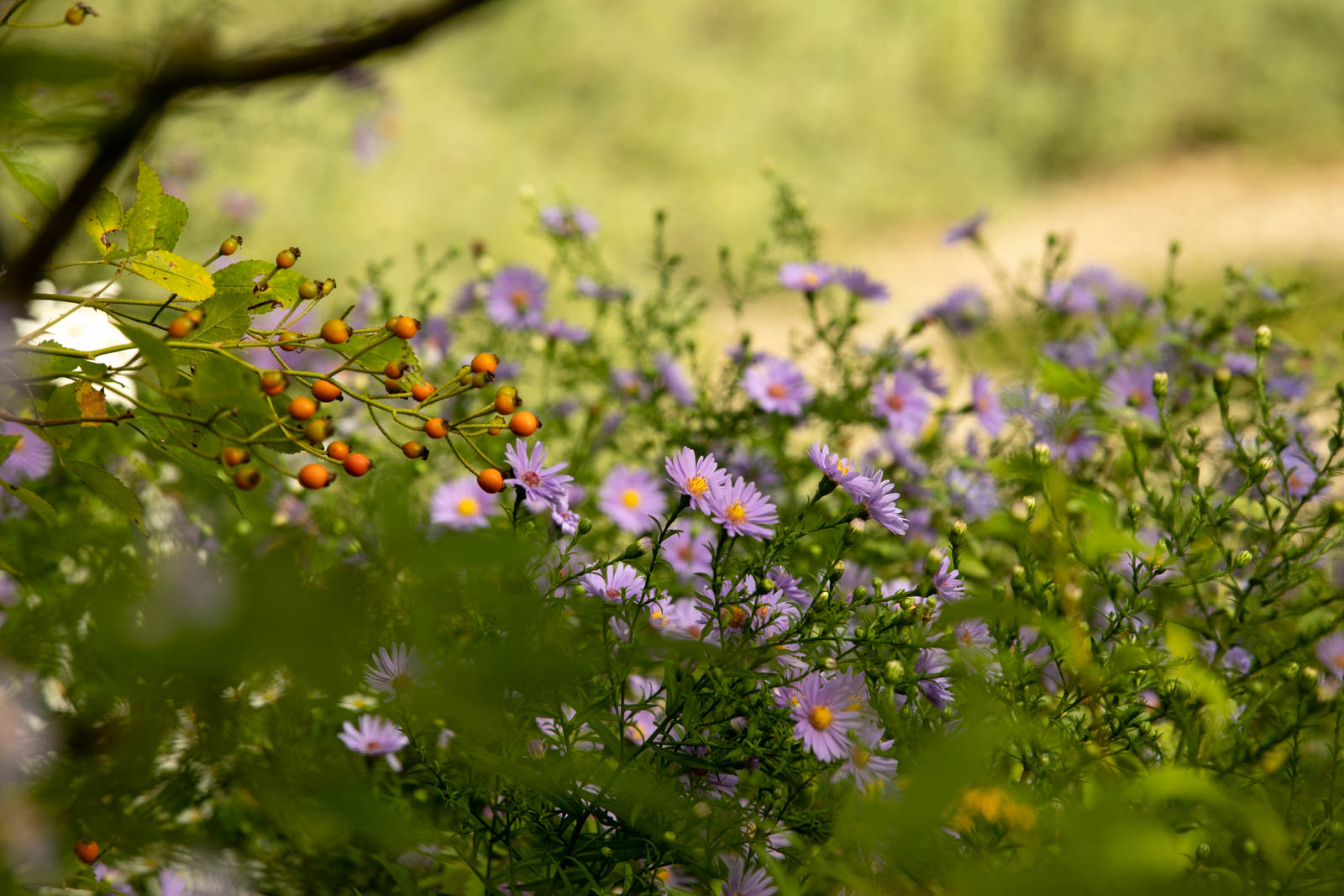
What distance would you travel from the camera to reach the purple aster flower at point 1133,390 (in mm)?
819

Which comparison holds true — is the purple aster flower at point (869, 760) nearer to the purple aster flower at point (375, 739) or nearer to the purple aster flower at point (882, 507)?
the purple aster flower at point (882, 507)

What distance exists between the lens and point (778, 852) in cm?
41

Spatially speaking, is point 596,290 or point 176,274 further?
point 596,290

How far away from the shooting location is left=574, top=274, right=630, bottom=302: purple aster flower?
3.08 feet

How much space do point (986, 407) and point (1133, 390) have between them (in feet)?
0.41

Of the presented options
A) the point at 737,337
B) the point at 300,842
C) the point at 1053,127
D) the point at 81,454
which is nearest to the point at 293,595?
the point at 300,842

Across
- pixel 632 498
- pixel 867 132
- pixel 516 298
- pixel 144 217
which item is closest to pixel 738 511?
pixel 144 217

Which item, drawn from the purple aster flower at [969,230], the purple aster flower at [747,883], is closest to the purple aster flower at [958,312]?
the purple aster flower at [969,230]

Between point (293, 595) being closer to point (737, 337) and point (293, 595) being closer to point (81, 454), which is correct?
point (81, 454)

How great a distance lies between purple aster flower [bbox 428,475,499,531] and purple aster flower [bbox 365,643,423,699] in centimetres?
30

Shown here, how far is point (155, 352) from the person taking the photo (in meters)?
0.26

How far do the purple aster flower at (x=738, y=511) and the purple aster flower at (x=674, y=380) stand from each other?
1.42 ft

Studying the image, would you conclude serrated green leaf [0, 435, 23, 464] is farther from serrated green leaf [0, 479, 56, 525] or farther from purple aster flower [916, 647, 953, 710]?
purple aster flower [916, 647, 953, 710]

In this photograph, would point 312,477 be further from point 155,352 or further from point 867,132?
point 867,132
